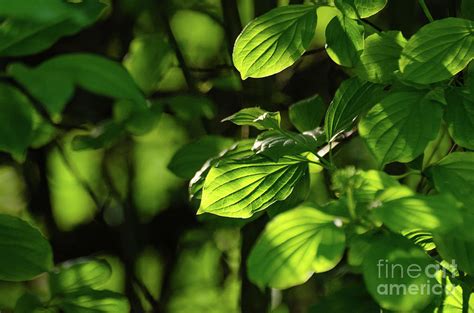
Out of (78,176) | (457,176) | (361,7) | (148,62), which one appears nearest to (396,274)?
(457,176)

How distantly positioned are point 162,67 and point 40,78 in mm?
757

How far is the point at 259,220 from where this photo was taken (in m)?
1.22

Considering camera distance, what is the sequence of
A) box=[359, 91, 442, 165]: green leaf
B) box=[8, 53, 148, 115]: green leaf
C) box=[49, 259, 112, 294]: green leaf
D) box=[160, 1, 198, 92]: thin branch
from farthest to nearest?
box=[160, 1, 198, 92]: thin branch
box=[49, 259, 112, 294]: green leaf
box=[359, 91, 442, 165]: green leaf
box=[8, 53, 148, 115]: green leaf

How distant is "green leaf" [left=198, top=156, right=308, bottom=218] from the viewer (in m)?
0.71

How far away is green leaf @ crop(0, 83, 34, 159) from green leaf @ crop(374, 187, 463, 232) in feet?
0.78

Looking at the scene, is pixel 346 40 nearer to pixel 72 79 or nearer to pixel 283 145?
pixel 283 145

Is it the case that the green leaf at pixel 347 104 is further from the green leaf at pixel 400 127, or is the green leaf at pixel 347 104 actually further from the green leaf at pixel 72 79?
the green leaf at pixel 72 79

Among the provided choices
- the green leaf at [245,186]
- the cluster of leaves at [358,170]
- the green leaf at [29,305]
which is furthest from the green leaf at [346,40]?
the green leaf at [29,305]

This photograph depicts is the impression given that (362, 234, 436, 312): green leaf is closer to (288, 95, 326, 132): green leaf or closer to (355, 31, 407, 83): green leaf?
(355, 31, 407, 83): green leaf

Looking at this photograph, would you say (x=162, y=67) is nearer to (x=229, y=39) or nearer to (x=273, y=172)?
(x=229, y=39)

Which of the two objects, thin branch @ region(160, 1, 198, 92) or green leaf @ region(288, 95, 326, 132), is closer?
green leaf @ region(288, 95, 326, 132)

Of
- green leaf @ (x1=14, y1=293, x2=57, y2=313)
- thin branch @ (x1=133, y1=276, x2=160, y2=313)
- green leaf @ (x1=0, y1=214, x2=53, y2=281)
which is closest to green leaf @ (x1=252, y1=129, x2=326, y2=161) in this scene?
green leaf @ (x1=0, y1=214, x2=53, y2=281)

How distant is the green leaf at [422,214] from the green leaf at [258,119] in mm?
205

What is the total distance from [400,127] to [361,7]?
12 cm
